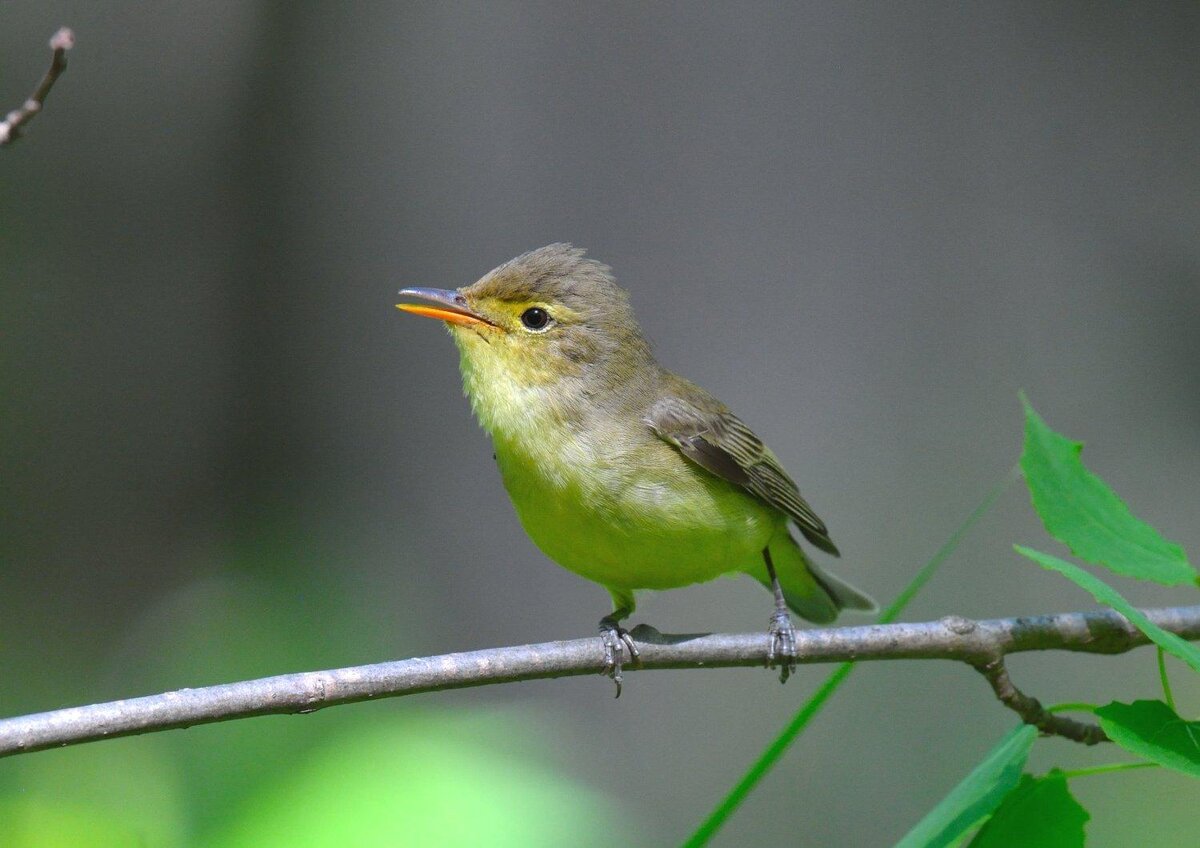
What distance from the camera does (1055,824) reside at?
6.07 ft

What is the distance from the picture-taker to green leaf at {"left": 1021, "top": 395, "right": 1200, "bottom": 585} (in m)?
2.14

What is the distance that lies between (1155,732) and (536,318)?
99.8 inches

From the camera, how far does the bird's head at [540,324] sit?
3.82 meters

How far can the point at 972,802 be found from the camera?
1.96 m

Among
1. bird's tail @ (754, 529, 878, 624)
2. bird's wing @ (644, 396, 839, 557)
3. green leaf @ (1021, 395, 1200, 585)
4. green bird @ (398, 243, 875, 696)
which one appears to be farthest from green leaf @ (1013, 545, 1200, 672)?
bird's tail @ (754, 529, 878, 624)

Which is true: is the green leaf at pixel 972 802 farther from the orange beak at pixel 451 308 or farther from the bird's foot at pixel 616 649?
the orange beak at pixel 451 308

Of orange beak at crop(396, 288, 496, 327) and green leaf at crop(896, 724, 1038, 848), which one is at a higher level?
green leaf at crop(896, 724, 1038, 848)

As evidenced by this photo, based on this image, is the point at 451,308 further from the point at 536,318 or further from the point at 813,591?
the point at 813,591

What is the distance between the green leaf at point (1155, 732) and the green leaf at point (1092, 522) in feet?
1.04

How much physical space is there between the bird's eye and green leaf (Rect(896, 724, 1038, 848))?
2.25 meters

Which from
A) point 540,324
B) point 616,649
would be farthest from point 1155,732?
point 540,324

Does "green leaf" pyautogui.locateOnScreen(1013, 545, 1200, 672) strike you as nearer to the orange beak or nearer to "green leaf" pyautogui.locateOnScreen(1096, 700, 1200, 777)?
"green leaf" pyautogui.locateOnScreen(1096, 700, 1200, 777)

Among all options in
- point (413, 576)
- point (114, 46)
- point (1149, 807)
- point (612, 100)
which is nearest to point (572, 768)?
point (413, 576)

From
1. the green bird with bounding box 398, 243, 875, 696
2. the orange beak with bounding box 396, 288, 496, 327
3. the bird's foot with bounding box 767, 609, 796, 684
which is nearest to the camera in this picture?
the bird's foot with bounding box 767, 609, 796, 684
